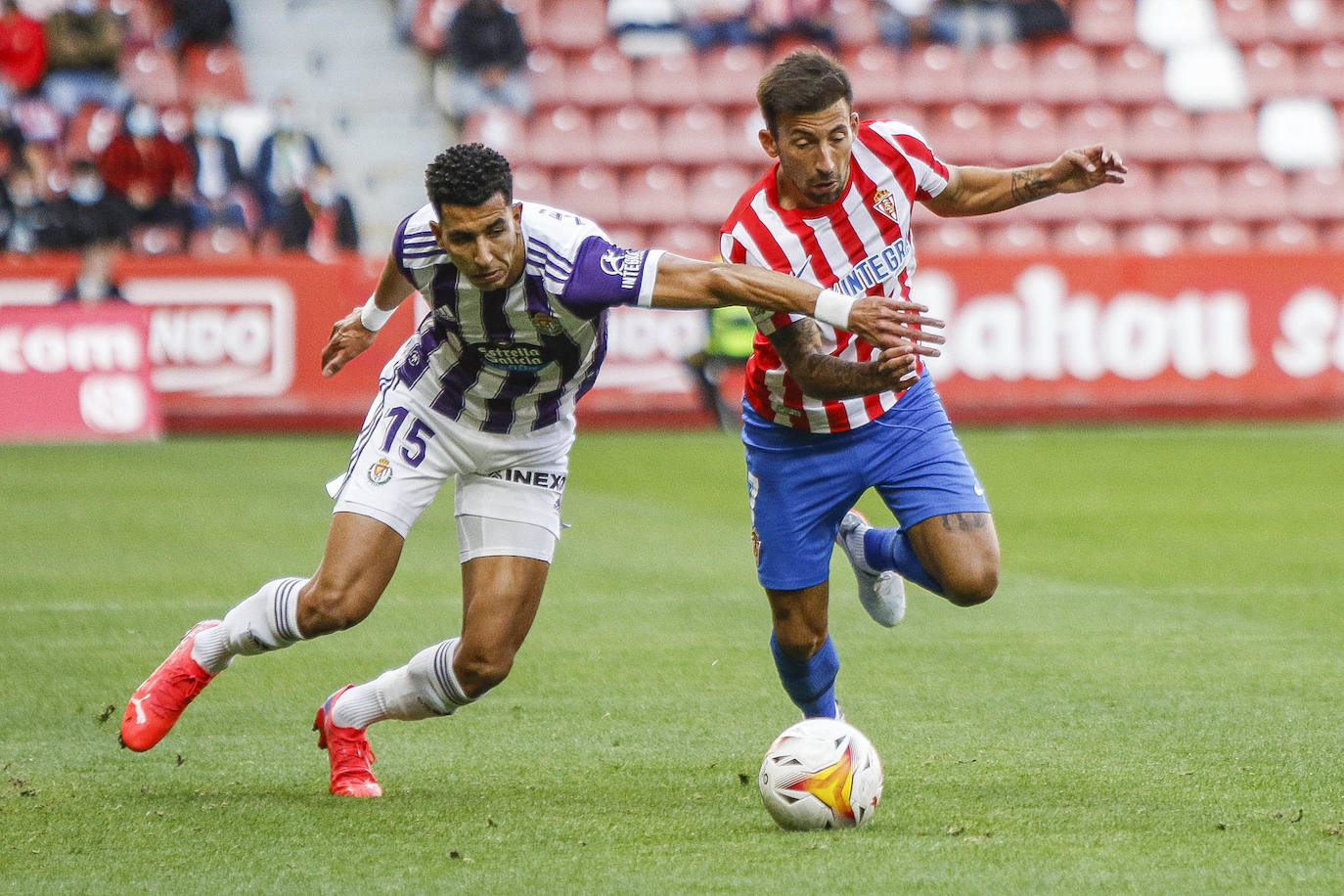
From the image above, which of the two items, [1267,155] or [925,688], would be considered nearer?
[925,688]

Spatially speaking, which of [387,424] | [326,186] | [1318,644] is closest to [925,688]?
[1318,644]

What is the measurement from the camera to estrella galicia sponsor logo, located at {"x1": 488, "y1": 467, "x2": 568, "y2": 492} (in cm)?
515

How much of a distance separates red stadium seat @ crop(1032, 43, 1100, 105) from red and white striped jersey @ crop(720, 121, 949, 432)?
15.2 m

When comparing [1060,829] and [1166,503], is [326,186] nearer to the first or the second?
[1166,503]

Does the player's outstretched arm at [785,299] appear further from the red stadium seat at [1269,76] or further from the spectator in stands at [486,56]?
the red stadium seat at [1269,76]

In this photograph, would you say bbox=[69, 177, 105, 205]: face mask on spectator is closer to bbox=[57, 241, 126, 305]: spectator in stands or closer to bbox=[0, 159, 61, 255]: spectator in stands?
bbox=[0, 159, 61, 255]: spectator in stands

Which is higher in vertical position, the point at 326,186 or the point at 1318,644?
the point at 326,186

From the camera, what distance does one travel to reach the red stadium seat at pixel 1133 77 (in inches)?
789

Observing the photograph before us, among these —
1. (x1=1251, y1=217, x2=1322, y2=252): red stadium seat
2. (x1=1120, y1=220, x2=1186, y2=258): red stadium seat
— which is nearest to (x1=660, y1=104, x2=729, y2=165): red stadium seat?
(x1=1120, y1=220, x2=1186, y2=258): red stadium seat

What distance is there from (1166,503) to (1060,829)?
744 centimetres

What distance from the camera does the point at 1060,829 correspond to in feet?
14.3

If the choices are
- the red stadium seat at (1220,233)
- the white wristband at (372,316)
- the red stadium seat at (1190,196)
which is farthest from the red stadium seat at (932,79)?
the white wristband at (372,316)

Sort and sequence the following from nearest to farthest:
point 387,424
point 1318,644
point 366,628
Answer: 1. point 387,424
2. point 1318,644
3. point 366,628

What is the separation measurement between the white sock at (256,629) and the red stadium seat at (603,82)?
1529 centimetres
